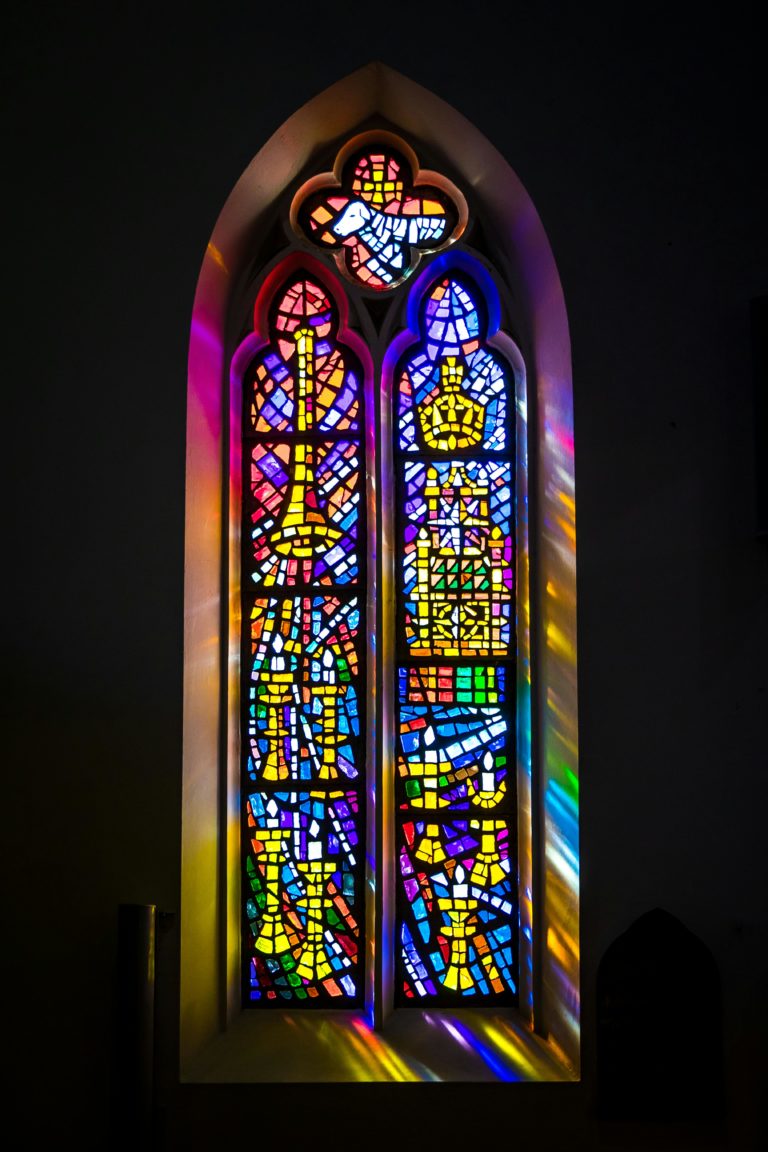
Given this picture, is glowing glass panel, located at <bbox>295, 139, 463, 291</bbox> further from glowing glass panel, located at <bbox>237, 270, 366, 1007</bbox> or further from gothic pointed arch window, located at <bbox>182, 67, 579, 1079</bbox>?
glowing glass panel, located at <bbox>237, 270, 366, 1007</bbox>

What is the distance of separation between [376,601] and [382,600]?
0.02 m

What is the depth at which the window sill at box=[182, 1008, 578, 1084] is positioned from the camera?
271 centimetres

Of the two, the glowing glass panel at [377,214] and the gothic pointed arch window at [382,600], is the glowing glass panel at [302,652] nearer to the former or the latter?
the gothic pointed arch window at [382,600]
